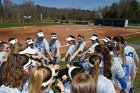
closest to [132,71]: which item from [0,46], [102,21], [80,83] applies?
[0,46]

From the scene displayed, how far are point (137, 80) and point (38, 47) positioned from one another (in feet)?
13.3

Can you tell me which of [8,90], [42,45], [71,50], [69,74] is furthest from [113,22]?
[8,90]

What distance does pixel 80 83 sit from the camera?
3262 mm

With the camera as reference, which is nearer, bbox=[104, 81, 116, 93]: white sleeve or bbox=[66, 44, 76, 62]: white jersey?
bbox=[104, 81, 116, 93]: white sleeve

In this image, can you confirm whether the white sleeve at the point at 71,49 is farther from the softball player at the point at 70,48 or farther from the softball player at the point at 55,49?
the softball player at the point at 55,49

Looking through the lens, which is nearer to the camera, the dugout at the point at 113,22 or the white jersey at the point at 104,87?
the white jersey at the point at 104,87

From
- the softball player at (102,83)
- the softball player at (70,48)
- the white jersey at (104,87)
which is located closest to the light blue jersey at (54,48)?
the softball player at (70,48)

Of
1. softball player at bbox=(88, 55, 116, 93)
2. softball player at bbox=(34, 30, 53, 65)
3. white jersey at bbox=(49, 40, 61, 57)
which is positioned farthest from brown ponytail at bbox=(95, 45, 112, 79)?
white jersey at bbox=(49, 40, 61, 57)

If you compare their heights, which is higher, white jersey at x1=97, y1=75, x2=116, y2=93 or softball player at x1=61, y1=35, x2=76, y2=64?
white jersey at x1=97, y1=75, x2=116, y2=93

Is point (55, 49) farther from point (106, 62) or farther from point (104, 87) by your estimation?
point (104, 87)

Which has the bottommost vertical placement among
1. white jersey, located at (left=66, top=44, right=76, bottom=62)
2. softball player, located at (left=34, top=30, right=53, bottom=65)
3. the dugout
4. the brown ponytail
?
the dugout

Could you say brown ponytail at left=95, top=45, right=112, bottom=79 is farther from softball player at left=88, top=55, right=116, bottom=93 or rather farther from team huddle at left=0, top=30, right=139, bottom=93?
softball player at left=88, top=55, right=116, bottom=93

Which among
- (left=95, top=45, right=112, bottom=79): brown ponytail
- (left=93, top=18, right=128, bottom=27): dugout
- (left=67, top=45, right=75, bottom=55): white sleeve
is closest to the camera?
(left=95, top=45, right=112, bottom=79): brown ponytail

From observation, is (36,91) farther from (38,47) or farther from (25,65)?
(38,47)
